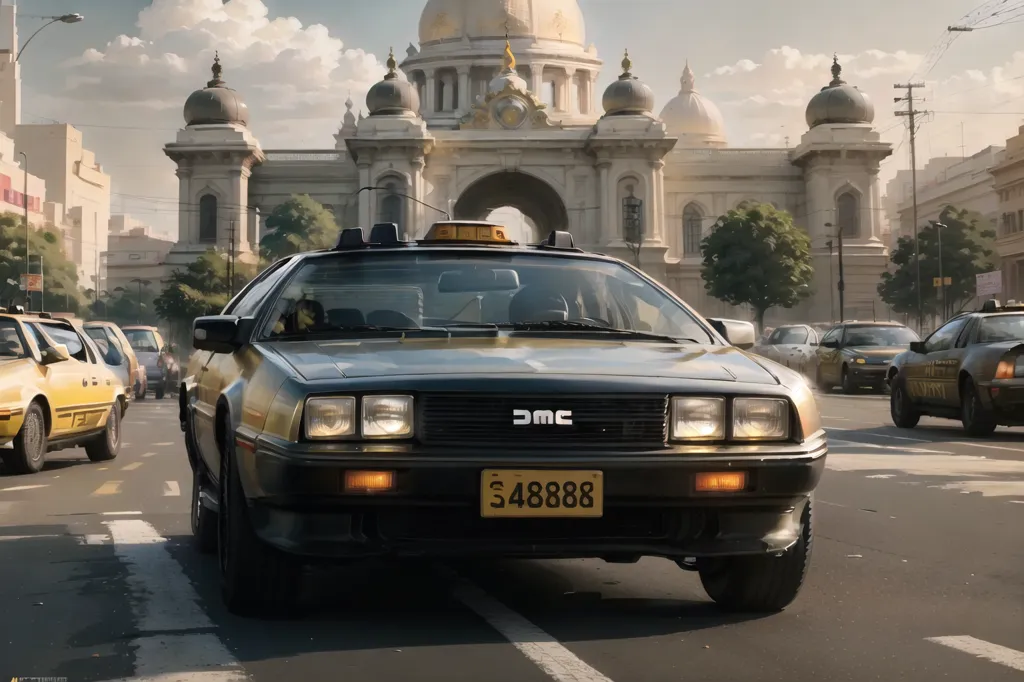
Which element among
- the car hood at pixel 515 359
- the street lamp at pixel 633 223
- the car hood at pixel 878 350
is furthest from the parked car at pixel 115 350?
the street lamp at pixel 633 223

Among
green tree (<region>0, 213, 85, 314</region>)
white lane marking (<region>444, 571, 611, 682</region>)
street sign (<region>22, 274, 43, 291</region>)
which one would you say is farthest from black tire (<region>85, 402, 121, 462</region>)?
green tree (<region>0, 213, 85, 314</region>)

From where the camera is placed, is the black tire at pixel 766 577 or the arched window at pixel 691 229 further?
the arched window at pixel 691 229

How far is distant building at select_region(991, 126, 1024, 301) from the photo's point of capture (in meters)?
84.3

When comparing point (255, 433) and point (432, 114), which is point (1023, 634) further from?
point (432, 114)

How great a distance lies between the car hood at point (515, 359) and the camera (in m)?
5.41

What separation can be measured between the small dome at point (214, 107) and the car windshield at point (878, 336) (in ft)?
211

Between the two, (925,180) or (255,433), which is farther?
(925,180)

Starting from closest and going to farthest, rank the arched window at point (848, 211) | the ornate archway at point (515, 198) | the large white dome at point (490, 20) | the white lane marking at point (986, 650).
A: the white lane marking at point (986, 650) → the arched window at point (848, 211) → the ornate archway at point (515, 198) → the large white dome at point (490, 20)

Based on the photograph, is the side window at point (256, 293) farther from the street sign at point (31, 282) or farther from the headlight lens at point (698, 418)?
the street sign at point (31, 282)

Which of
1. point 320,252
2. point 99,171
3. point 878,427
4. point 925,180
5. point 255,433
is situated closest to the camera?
point 255,433

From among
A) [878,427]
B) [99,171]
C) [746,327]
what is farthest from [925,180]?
[746,327]

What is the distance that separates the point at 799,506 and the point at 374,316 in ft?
6.28

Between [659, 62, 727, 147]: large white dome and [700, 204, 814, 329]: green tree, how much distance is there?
127ft

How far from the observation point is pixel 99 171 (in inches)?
6240
